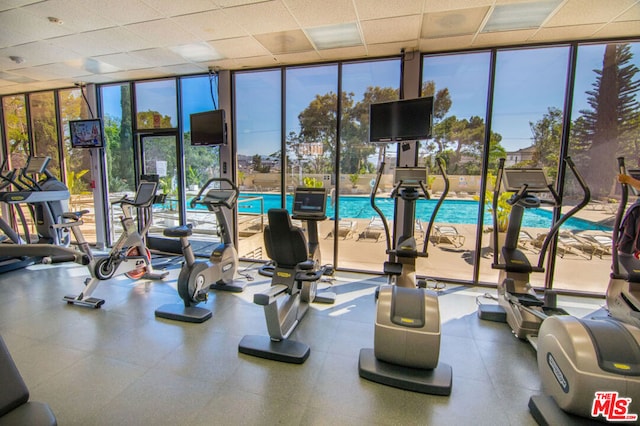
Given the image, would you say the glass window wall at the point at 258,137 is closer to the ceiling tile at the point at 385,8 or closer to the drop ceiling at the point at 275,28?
the drop ceiling at the point at 275,28

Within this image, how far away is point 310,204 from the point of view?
3.86m

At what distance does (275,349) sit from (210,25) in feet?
12.2

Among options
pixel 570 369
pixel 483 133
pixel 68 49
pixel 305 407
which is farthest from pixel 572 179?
pixel 68 49

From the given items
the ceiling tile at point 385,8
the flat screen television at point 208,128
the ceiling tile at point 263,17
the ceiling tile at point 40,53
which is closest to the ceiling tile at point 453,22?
the ceiling tile at point 385,8

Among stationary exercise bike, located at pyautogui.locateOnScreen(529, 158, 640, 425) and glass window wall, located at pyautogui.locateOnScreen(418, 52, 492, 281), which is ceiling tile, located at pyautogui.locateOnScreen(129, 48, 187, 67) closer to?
glass window wall, located at pyautogui.locateOnScreen(418, 52, 492, 281)

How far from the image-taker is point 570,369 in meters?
1.91

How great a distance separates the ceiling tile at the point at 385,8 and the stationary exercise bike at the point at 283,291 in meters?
2.30

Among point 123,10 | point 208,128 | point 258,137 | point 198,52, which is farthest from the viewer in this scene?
point 258,137

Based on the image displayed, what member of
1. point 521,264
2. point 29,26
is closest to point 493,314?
point 521,264

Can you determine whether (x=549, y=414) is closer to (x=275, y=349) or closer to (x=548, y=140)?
(x=275, y=349)

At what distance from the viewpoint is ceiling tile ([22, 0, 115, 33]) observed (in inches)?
128

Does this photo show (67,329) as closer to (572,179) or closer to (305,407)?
(305,407)

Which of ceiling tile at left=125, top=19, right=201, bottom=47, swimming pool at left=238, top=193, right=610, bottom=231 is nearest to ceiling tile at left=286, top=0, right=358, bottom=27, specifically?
ceiling tile at left=125, top=19, right=201, bottom=47

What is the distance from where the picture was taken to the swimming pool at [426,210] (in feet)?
14.9
